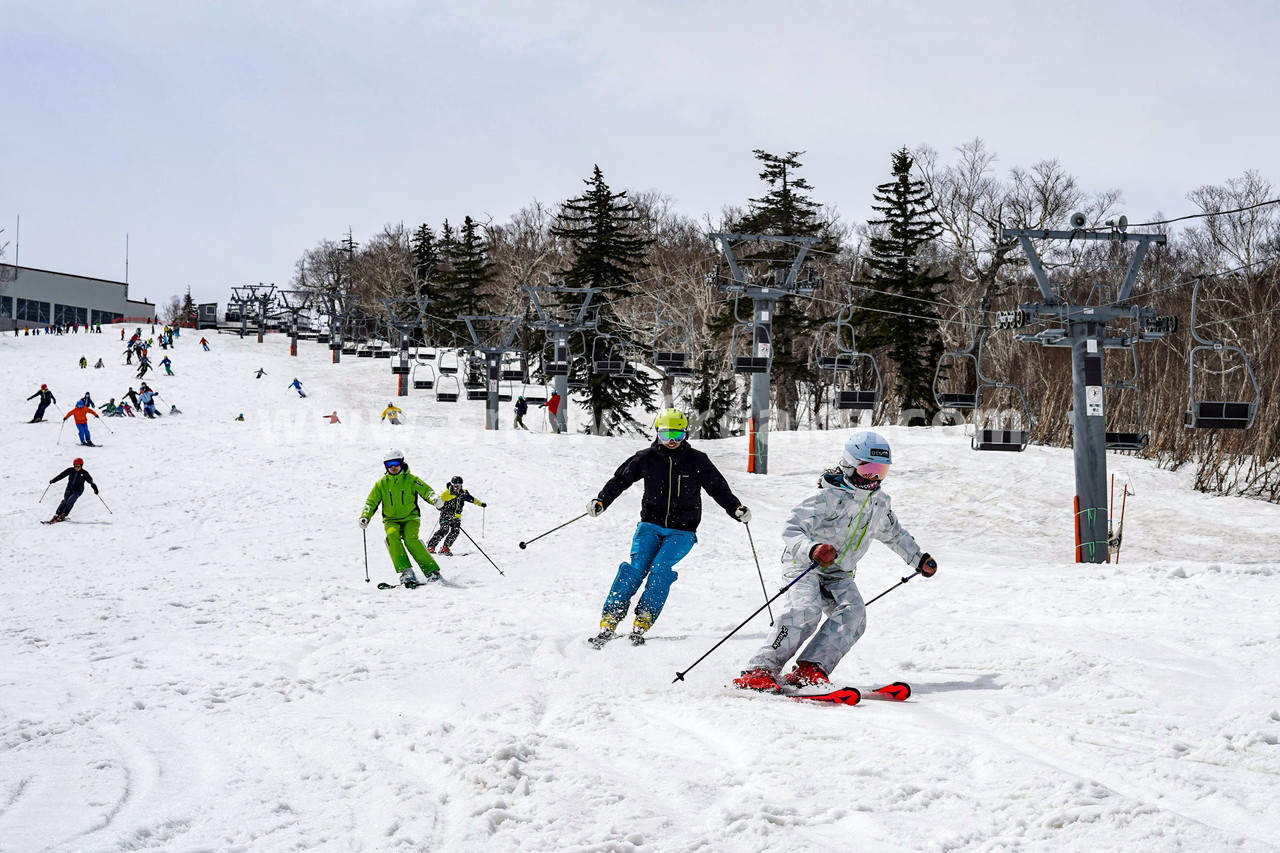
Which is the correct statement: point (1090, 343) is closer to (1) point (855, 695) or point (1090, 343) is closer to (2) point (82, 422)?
(1) point (855, 695)

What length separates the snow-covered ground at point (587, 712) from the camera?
3.56 m

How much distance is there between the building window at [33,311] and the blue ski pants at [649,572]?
120 m

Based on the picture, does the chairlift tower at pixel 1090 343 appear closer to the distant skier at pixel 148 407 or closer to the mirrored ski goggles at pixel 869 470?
the mirrored ski goggles at pixel 869 470

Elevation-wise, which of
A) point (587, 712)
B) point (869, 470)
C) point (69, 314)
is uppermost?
point (69, 314)

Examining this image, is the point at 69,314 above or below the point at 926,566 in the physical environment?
above

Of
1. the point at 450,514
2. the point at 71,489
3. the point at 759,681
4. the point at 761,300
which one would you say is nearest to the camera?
the point at 759,681

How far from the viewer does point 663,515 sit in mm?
7668

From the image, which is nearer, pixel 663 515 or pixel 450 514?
pixel 663 515

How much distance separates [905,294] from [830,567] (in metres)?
39.0

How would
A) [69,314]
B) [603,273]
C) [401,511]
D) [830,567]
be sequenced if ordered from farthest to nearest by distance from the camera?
1. [69,314]
2. [603,273]
3. [401,511]
4. [830,567]

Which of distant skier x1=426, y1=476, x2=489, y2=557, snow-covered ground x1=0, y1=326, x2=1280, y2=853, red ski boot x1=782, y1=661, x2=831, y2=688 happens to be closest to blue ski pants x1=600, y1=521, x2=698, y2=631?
snow-covered ground x1=0, y1=326, x2=1280, y2=853

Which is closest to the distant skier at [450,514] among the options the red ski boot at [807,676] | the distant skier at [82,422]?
the red ski boot at [807,676]

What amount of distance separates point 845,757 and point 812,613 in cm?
167

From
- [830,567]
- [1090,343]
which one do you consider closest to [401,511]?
[830,567]
